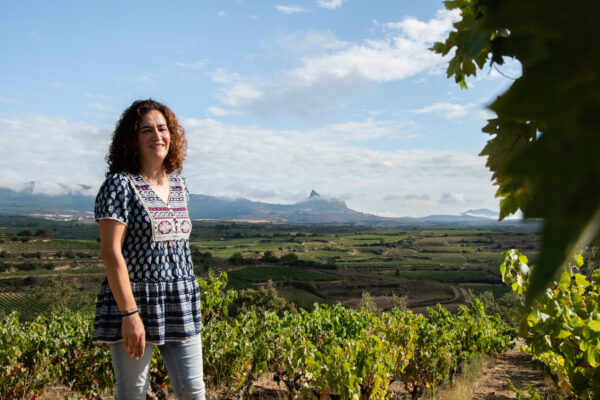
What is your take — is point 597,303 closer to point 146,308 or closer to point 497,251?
point 146,308

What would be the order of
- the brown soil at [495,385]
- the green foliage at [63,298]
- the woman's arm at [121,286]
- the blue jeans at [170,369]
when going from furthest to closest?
the green foliage at [63,298], the brown soil at [495,385], the blue jeans at [170,369], the woman's arm at [121,286]

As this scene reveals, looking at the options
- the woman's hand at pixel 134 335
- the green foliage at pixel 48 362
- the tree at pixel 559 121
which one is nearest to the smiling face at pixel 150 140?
the woman's hand at pixel 134 335

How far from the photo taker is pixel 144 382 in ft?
8.49

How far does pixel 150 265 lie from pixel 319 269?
83314mm

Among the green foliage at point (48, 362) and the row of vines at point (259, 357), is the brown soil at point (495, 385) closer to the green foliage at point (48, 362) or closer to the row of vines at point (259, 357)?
the row of vines at point (259, 357)

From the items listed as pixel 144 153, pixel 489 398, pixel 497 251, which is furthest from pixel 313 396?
pixel 497 251

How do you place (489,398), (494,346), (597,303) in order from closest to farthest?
1. (597,303)
2. (489,398)
3. (494,346)

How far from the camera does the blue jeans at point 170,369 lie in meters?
2.52

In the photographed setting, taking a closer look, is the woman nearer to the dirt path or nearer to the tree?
the tree

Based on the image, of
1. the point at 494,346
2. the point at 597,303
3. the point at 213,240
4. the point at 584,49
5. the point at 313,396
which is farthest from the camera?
the point at 213,240

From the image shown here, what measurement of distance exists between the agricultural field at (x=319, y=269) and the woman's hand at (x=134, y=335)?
44716mm

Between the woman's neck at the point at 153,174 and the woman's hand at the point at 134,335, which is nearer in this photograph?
the woman's hand at the point at 134,335

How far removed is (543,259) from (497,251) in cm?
10828

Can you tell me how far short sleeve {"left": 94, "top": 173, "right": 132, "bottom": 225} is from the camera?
98.9 inches
